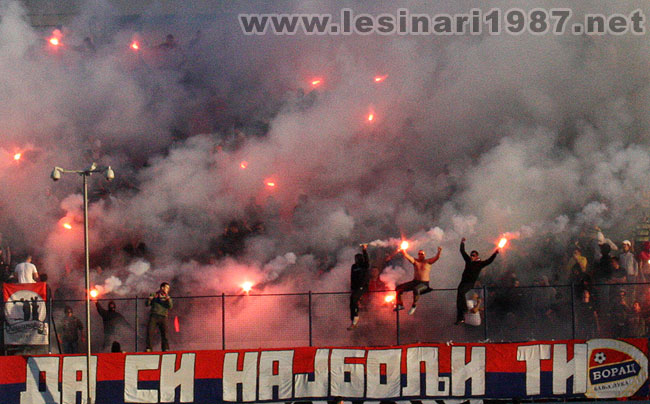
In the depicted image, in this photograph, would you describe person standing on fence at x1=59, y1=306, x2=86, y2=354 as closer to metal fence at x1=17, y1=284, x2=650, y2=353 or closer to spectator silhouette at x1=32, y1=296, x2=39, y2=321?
metal fence at x1=17, y1=284, x2=650, y2=353

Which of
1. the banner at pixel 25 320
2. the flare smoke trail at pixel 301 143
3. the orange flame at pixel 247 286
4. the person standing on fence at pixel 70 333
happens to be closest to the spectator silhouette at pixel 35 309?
the banner at pixel 25 320

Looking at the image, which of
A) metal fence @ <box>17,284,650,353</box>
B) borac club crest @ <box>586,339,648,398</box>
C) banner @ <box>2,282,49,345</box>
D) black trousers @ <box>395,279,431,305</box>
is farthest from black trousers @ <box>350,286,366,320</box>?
banner @ <box>2,282,49,345</box>

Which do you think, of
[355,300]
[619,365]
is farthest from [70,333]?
[619,365]

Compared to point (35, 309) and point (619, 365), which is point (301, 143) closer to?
point (35, 309)

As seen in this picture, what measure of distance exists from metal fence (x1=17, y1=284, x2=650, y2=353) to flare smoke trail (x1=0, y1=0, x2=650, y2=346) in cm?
70

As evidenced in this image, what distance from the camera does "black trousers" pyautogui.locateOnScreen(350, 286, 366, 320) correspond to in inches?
763

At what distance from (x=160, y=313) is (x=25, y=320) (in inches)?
109

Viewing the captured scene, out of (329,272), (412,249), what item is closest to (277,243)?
(329,272)

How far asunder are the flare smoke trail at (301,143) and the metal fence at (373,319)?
2.28ft

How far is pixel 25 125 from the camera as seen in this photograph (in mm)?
24703

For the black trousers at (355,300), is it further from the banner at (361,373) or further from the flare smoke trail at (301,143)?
the flare smoke trail at (301,143)

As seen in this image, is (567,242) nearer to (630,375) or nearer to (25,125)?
(630,375)

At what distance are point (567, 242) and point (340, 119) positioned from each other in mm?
6996

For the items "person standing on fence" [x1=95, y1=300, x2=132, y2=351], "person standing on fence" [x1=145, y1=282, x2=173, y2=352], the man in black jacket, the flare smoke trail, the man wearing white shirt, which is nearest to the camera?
"person standing on fence" [x1=145, y1=282, x2=173, y2=352]
